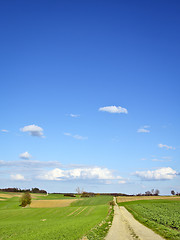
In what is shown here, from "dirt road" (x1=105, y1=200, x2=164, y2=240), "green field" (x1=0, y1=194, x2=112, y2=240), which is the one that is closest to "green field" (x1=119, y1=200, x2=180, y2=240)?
"dirt road" (x1=105, y1=200, x2=164, y2=240)

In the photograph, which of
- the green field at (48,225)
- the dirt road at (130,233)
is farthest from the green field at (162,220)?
the green field at (48,225)

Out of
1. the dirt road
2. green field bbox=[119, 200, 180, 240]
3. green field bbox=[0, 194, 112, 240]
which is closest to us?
the dirt road

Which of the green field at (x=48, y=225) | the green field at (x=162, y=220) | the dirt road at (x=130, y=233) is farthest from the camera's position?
the green field at (x=162, y=220)

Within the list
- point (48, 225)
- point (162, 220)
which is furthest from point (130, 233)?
point (162, 220)

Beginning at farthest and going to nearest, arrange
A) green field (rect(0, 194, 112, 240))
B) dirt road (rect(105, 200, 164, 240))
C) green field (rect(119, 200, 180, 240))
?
green field (rect(119, 200, 180, 240)) < green field (rect(0, 194, 112, 240)) < dirt road (rect(105, 200, 164, 240))

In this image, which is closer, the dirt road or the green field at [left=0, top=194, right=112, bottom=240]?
the dirt road

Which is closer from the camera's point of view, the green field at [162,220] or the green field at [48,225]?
the green field at [48,225]

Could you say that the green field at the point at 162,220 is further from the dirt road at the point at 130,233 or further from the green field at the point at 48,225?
the green field at the point at 48,225

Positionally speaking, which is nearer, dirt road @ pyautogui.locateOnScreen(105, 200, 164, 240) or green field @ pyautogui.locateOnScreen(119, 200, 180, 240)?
dirt road @ pyautogui.locateOnScreen(105, 200, 164, 240)

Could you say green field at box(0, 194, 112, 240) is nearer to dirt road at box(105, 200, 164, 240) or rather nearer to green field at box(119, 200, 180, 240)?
dirt road at box(105, 200, 164, 240)

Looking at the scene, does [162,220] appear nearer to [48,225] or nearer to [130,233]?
[130,233]

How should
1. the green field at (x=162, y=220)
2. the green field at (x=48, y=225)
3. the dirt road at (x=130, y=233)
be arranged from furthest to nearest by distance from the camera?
the green field at (x=162, y=220) → the green field at (x=48, y=225) → the dirt road at (x=130, y=233)

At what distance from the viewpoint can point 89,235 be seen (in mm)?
30391

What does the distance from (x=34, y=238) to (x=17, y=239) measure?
1.97m
